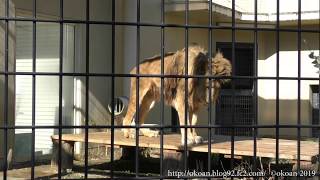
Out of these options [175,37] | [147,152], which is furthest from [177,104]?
[175,37]

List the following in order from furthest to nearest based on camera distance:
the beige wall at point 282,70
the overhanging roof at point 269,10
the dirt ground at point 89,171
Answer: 1. the beige wall at point 282,70
2. the overhanging roof at point 269,10
3. the dirt ground at point 89,171

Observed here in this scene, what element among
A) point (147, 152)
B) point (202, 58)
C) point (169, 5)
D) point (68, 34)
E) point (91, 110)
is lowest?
point (147, 152)

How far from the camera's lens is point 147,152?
10.9 meters

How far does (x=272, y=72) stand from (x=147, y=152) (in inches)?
236

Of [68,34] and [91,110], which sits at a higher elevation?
[68,34]

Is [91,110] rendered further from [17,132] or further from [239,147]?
[239,147]

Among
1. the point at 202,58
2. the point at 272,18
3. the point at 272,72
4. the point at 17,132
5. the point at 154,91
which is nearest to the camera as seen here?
the point at 202,58

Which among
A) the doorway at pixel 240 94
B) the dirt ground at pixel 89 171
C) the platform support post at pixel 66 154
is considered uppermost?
the doorway at pixel 240 94

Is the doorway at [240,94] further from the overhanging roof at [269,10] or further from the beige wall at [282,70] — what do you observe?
the overhanging roof at [269,10]

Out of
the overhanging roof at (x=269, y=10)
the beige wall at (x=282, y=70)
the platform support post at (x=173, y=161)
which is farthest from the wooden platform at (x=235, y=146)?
the beige wall at (x=282, y=70)

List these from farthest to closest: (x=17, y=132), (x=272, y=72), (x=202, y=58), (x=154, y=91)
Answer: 1. (x=272, y=72)
2. (x=17, y=132)
3. (x=154, y=91)
4. (x=202, y=58)

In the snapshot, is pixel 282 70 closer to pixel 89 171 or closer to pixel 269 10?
pixel 269 10

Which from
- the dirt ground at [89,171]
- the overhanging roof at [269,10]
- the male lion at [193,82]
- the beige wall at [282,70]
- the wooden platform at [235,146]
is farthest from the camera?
the beige wall at [282,70]

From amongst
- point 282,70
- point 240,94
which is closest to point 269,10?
point 282,70
